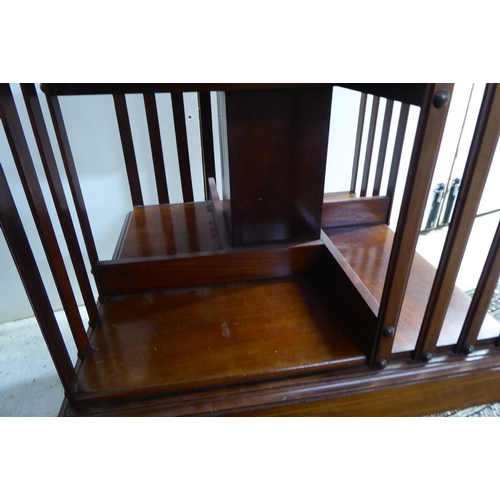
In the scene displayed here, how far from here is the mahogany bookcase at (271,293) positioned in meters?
0.46

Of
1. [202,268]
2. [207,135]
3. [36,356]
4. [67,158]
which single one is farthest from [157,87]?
[36,356]

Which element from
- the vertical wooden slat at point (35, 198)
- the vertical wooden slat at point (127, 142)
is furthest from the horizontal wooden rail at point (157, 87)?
the vertical wooden slat at point (127, 142)

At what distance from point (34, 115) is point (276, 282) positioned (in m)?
0.48

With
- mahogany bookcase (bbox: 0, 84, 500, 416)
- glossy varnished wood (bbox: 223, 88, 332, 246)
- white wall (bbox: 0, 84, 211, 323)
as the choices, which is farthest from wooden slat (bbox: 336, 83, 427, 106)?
white wall (bbox: 0, 84, 211, 323)

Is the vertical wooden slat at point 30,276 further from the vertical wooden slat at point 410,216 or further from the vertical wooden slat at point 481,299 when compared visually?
the vertical wooden slat at point 481,299

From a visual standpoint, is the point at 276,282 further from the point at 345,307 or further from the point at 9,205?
the point at 9,205

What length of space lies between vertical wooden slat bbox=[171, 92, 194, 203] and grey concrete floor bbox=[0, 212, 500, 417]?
25.1 inches

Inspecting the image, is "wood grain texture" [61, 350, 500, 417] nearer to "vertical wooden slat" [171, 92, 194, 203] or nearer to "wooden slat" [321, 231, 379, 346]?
"wooden slat" [321, 231, 379, 346]

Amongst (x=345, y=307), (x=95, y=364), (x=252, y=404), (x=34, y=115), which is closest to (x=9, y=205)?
(x=34, y=115)

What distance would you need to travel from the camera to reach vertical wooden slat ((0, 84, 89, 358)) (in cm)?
43

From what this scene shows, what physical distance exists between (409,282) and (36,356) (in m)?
1.11

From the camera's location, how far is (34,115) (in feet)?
1.70

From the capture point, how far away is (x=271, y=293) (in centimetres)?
71

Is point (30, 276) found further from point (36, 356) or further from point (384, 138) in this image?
point (36, 356)
